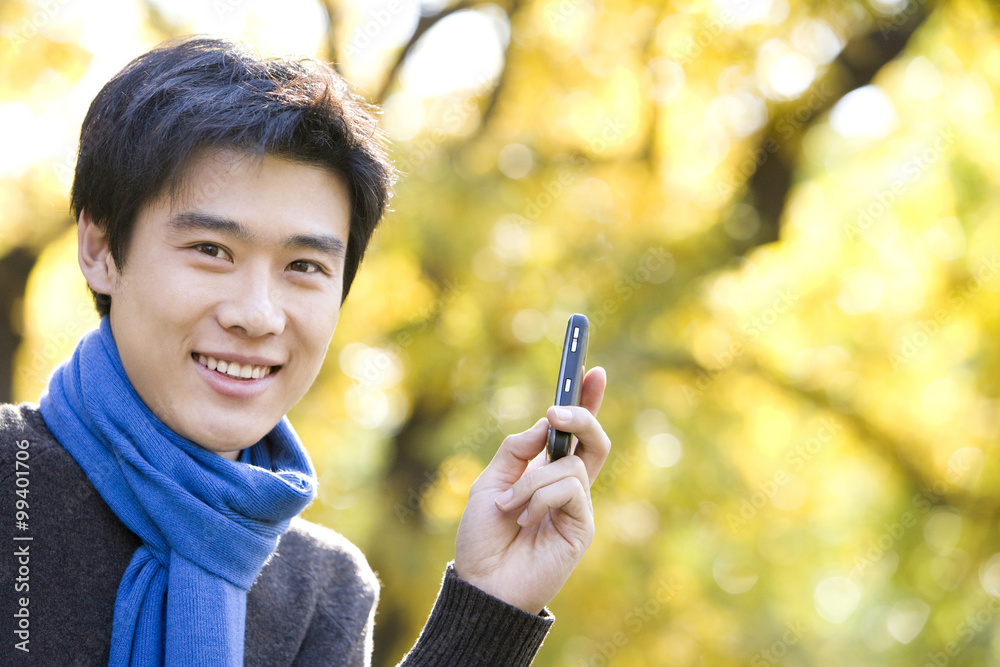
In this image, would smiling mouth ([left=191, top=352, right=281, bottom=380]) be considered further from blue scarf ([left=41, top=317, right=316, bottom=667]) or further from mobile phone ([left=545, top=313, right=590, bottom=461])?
mobile phone ([left=545, top=313, right=590, bottom=461])

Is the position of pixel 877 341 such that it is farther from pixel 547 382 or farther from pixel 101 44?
pixel 101 44

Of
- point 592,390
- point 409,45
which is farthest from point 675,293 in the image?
point 592,390

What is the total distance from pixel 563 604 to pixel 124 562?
390 centimetres

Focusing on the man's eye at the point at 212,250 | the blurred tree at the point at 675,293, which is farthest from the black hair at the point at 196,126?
the blurred tree at the point at 675,293

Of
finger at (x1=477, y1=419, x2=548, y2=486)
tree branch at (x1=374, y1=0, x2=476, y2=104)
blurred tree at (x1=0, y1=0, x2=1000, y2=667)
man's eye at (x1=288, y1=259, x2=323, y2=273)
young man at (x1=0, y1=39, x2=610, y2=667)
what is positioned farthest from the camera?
tree branch at (x1=374, y1=0, x2=476, y2=104)

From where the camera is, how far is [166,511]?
1.37 meters

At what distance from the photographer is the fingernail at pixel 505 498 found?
4.99 ft

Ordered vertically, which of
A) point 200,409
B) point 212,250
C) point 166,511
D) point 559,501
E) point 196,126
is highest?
point 196,126

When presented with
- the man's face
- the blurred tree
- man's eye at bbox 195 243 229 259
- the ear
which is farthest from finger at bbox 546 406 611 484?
the blurred tree

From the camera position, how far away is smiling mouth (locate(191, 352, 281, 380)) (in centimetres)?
141

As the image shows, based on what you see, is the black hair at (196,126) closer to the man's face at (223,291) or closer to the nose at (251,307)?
the man's face at (223,291)

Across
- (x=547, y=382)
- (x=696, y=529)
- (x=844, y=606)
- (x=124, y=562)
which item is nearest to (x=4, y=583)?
(x=124, y=562)

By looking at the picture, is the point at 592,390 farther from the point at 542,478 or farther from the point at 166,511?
the point at 166,511

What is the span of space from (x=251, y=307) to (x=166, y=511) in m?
0.36
